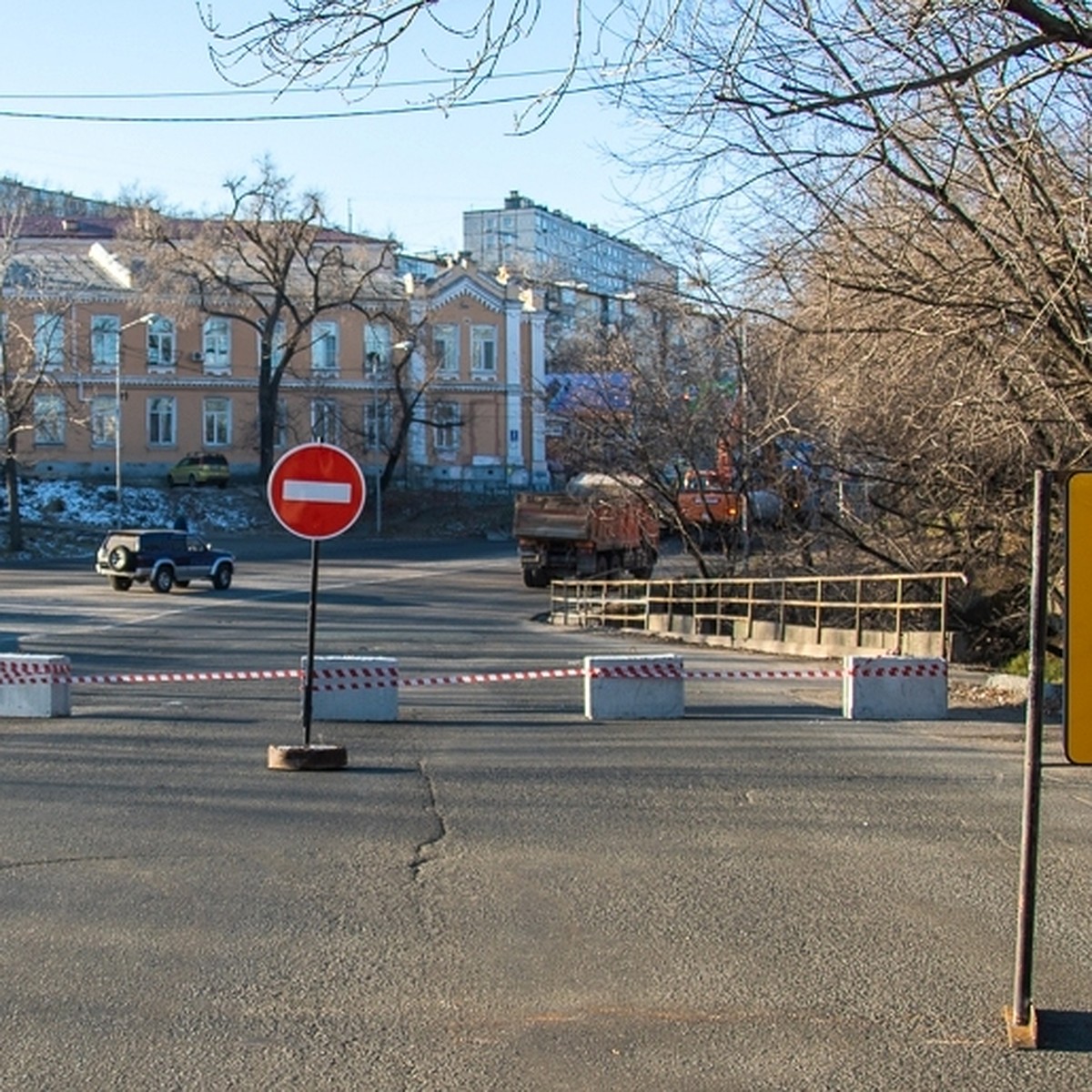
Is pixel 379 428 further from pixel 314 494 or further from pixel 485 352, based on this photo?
pixel 314 494

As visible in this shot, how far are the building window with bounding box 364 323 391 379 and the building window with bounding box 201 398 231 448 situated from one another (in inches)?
288

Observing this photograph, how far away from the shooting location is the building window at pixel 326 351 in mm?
77000

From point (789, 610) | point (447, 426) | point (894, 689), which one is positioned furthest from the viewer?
point (447, 426)

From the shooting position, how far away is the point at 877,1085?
509cm

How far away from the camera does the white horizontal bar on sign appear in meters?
11.8

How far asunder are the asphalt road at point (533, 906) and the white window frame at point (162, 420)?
209 feet

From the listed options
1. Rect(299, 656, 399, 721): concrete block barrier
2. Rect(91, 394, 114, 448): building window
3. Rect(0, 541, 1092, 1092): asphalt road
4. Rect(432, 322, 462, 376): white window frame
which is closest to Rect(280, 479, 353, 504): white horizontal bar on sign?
Rect(0, 541, 1092, 1092): asphalt road

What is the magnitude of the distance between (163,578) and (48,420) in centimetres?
2544

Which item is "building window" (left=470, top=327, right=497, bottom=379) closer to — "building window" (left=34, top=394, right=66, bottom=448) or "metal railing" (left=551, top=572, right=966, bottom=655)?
"building window" (left=34, top=394, right=66, bottom=448)

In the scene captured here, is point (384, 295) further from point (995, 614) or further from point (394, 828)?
point (394, 828)

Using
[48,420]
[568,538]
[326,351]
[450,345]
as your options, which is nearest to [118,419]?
[48,420]

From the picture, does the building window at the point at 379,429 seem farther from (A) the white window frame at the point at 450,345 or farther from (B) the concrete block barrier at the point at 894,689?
(B) the concrete block barrier at the point at 894,689

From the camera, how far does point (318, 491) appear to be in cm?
1189

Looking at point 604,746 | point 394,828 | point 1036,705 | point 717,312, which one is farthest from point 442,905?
point 717,312
